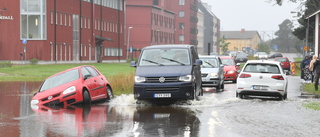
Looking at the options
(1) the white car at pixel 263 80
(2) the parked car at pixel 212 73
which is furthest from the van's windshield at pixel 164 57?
(2) the parked car at pixel 212 73

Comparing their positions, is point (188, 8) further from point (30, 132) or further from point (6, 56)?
point (30, 132)

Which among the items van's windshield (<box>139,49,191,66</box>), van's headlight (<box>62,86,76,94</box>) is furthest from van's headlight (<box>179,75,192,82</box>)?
van's headlight (<box>62,86,76,94</box>)

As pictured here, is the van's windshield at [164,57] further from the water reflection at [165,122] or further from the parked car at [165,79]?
the water reflection at [165,122]

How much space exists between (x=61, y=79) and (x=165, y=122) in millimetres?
6887

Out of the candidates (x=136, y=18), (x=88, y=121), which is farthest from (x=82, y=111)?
(x=136, y=18)

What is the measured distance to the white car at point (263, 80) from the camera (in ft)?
69.4

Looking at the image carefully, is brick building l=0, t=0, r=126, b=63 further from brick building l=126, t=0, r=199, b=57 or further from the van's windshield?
the van's windshield

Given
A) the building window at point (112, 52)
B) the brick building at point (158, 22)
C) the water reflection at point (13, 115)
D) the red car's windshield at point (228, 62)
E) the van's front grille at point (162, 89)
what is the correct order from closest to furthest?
the water reflection at point (13, 115), the van's front grille at point (162, 89), the red car's windshield at point (228, 62), the building window at point (112, 52), the brick building at point (158, 22)

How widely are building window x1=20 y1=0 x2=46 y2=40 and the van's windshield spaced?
51.8 meters

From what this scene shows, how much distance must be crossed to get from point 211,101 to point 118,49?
8017cm

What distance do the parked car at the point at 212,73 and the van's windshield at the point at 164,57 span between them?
8.40 metres

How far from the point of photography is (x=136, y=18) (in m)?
115

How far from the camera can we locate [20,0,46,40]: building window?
228 ft

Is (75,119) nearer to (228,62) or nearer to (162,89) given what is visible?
(162,89)
